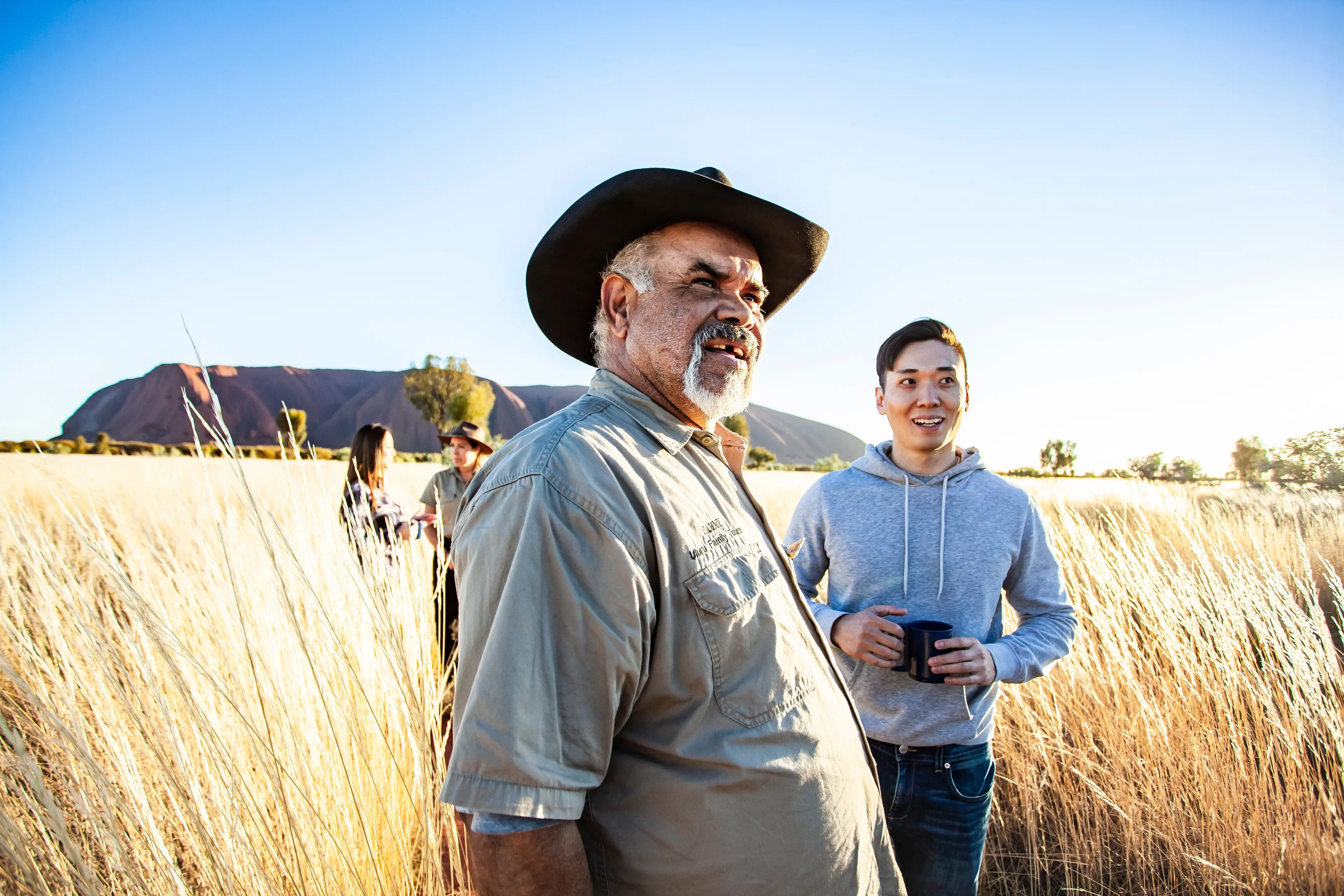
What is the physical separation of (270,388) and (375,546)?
11723 cm

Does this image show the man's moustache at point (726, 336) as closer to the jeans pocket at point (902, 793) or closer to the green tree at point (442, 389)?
the jeans pocket at point (902, 793)

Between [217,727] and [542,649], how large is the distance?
957 millimetres

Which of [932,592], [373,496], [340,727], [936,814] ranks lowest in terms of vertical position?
[936,814]

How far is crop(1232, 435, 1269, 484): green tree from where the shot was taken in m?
11.7

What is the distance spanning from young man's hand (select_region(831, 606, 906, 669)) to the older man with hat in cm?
39

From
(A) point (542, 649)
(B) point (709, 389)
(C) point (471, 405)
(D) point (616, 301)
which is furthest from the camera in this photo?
(C) point (471, 405)

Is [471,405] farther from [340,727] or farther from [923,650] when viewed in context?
[923,650]

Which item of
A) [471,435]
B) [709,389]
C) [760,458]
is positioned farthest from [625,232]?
[760,458]

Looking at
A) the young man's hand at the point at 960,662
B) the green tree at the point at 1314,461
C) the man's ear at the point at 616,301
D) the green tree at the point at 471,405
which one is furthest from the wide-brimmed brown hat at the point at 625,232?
the green tree at the point at 471,405

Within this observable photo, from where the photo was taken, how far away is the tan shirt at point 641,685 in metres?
0.85

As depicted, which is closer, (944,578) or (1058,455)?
(944,578)

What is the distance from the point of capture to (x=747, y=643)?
3.56ft

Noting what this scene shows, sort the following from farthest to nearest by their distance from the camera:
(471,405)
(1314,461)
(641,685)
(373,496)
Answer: (471,405) → (1314,461) → (373,496) → (641,685)

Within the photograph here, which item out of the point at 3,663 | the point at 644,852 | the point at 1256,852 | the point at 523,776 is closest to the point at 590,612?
the point at 523,776
